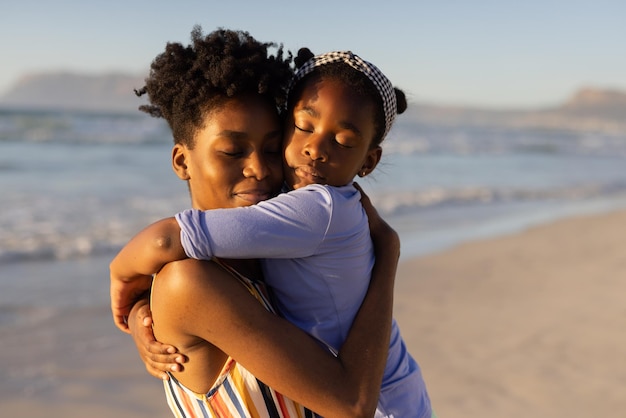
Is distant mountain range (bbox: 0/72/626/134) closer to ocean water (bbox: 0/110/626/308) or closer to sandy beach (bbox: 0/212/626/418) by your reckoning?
ocean water (bbox: 0/110/626/308)

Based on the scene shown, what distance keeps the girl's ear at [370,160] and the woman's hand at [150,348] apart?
28.6 inches

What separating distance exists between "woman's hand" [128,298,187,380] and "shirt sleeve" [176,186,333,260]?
0.27 m

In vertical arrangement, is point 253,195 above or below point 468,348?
above

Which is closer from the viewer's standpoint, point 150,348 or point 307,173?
point 150,348

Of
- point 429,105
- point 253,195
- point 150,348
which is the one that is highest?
point 253,195

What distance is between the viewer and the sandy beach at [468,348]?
4.43 meters

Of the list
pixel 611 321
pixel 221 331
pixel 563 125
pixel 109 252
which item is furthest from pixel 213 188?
pixel 563 125

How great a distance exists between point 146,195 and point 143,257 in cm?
Answer: 960

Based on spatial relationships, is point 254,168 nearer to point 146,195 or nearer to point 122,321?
point 122,321

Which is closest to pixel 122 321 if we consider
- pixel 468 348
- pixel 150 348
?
pixel 150 348

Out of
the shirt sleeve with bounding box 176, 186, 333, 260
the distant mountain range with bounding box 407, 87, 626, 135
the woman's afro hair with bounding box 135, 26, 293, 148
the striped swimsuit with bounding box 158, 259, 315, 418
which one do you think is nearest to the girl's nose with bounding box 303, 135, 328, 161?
the woman's afro hair with bounding box 135, 26, 293, 148

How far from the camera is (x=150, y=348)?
1.65m

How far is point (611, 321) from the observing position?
593 centimetres

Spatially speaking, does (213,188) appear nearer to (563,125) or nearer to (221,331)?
(221,331)
